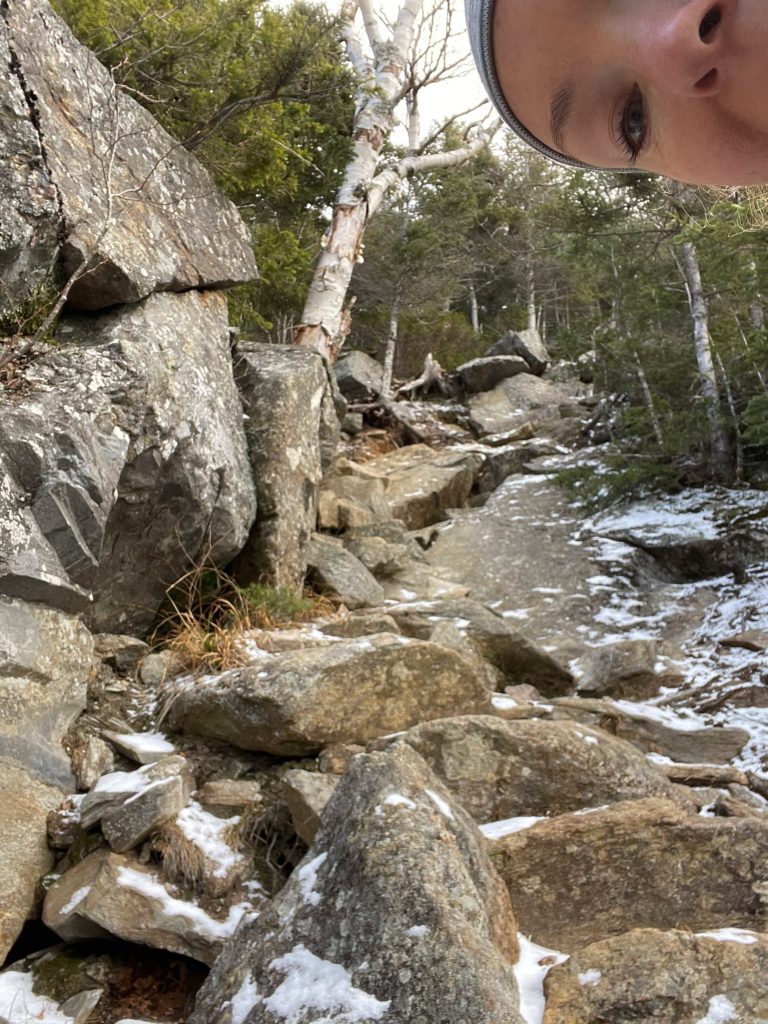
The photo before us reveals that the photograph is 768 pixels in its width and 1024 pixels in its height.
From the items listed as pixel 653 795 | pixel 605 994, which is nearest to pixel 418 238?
pixel 653 795

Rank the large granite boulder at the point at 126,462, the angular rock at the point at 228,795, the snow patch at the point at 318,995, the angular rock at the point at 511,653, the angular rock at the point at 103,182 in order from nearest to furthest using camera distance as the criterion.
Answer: the snow patch at the point at 318,995
the angular rock at the point at 228,795
the large granite boulder at the point at 126,462
the angular rock at the point at 103,182
the angular rock at the point at 511,653

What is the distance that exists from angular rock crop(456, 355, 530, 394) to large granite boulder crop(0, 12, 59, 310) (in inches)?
624

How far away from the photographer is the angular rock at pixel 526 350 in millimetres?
21797

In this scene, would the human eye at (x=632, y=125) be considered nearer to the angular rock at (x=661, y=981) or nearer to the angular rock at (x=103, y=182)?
the angular rock at (x=661, y=981)

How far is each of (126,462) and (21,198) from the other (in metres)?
1.78

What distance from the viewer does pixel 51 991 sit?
10.7ft

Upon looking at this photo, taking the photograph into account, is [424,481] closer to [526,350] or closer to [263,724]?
[263,724]

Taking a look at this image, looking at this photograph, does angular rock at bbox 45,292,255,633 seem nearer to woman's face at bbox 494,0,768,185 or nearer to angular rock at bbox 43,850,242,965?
angular rock at bbox 43,850,242,965

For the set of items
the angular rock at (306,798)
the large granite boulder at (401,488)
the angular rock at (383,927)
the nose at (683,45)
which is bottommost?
the angular rock at (306,798)

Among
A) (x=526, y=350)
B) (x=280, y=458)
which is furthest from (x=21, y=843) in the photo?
(x=526, y=350)

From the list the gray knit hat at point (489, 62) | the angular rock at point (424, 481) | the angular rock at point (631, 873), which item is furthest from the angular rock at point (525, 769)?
the angular rock at point (424, 481)

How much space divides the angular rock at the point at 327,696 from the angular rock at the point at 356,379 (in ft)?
41.5

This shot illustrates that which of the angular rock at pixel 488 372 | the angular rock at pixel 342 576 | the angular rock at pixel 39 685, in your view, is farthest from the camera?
the angular rock at pixel 488 372

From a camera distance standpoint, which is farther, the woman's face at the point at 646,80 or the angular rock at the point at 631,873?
the angular rock at the point at 631,873
